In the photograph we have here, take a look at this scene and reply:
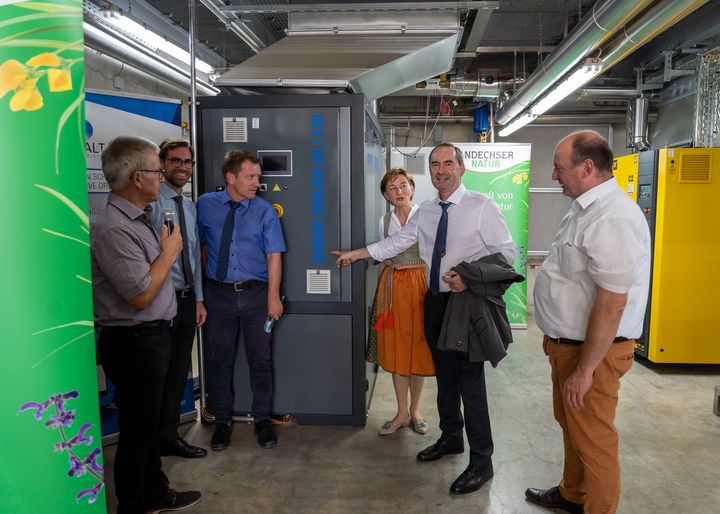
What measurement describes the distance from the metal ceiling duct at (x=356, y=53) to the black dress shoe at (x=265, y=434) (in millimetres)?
2159

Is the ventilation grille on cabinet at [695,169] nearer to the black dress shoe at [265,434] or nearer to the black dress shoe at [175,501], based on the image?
the black dress shoe at [265,434]

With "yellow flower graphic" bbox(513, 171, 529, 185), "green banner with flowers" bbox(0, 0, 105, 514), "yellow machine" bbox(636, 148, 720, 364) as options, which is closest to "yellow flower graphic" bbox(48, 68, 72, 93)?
"green banner with flowers" bbox(0, 0, 105, 514)

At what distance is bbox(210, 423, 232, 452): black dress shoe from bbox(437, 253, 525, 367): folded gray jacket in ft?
4.98

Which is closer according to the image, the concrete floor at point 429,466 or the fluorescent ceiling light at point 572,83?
the concrete floor at point 429,466

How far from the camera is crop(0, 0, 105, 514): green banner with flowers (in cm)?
118

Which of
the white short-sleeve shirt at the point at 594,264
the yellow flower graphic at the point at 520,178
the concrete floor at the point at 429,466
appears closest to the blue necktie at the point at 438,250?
the white short-sleeve shirt at the point at 594,264

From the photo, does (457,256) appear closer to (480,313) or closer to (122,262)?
(480,313)

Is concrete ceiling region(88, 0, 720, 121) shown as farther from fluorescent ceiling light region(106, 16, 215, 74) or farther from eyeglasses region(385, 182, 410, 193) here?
eyeglasses region(385, 182, 410, 193)

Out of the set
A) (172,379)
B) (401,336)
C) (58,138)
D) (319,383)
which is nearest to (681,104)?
(401,336)

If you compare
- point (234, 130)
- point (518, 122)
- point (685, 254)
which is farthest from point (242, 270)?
point (518, 122)

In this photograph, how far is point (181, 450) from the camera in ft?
9.62

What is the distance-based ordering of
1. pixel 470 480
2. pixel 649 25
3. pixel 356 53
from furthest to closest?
pixel 356 53 → pixel 649 25 → pixel 470 480

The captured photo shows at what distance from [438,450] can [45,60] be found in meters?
2.61

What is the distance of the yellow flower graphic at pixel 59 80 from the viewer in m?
1.23
